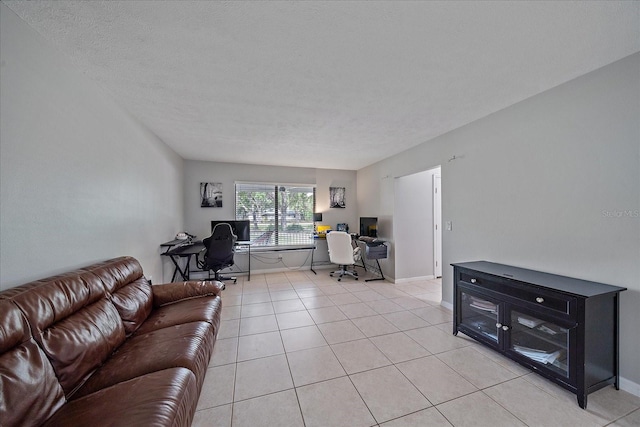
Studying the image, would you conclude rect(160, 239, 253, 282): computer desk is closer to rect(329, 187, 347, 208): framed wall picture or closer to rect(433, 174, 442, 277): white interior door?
rect(329, 187, 347, 208): framed wall picture

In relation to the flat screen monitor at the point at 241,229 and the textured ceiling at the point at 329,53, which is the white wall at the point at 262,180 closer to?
the flat screen monitor at the point at 241,229

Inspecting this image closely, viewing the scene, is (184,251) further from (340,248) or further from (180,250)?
(340,248)

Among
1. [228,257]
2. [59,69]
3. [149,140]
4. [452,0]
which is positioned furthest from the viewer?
[228,257]

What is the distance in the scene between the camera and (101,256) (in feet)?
6.91

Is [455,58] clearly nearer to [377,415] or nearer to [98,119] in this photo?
[377,415]

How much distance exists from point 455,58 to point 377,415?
2.57 m

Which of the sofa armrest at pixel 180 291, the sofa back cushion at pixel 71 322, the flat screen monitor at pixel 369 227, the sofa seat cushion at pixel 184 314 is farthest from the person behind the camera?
the flat screen monitor at pixel 369 227

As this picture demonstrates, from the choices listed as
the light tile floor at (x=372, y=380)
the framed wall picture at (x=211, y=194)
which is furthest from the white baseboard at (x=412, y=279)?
the framed wall picture at (x=211, y=194)

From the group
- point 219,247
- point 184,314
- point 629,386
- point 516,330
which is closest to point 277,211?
point 219,247

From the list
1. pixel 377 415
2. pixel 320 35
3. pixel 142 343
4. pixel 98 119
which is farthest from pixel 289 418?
pixel 98 119

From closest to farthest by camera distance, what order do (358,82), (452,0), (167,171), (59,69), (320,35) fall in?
(452,0), (320,35), (59,69), (358,82), (167,171)

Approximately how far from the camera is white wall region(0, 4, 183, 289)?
52.1 inches

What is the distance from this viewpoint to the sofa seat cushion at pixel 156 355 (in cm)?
133

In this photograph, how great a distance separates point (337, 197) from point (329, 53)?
434cm
